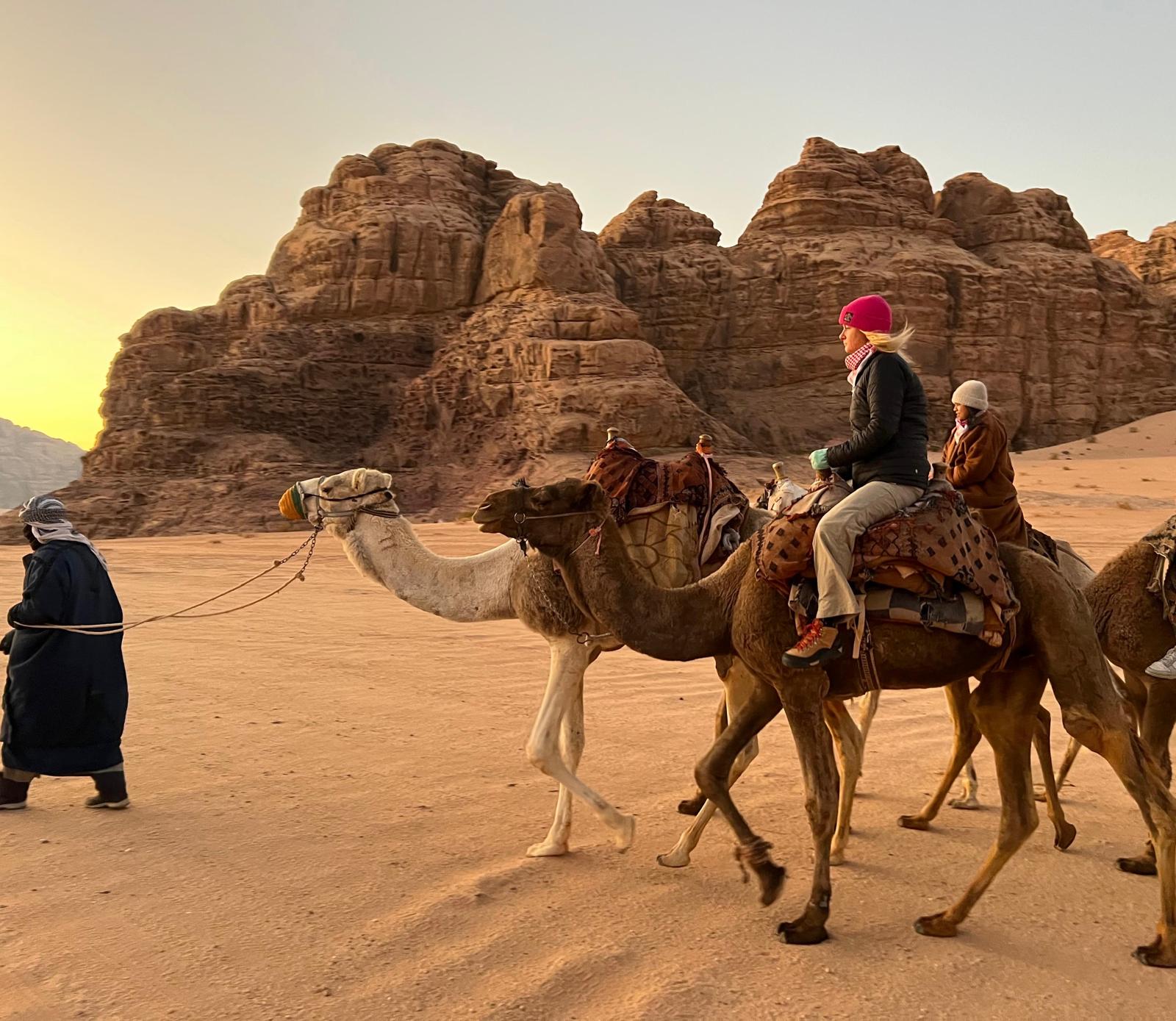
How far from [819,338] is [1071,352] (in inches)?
609

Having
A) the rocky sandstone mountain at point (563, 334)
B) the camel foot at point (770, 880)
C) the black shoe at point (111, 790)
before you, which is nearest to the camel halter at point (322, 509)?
the black shoe at point (111, 790)

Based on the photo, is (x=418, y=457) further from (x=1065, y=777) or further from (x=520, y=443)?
(x=1065, y=777)

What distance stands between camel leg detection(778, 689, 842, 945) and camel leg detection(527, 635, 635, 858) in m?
1.34

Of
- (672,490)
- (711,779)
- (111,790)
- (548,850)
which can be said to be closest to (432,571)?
(672,490)

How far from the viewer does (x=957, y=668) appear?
4656 millimetres

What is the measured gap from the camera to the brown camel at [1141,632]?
225 inches

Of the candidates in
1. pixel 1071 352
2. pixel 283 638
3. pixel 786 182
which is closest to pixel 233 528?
pixel 283 638

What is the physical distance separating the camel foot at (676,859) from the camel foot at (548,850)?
594 mm

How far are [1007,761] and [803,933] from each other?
138 centimetres

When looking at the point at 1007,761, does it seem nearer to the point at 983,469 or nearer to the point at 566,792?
the point at 983,469

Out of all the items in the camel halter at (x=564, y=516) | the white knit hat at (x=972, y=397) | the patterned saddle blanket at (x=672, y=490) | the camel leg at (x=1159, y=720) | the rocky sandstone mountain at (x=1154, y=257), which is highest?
the rocky sandstone mountain at (x=1154, y=257)

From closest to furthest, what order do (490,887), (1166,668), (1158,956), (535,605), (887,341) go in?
1. (1158,956)
2. (887,341)
3. (490,887)
4. (1166,668)
5. (535,605)

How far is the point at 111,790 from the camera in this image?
20.7ft

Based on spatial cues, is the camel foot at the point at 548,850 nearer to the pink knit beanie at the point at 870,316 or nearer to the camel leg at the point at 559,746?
the camel leg at the point at 559,746
